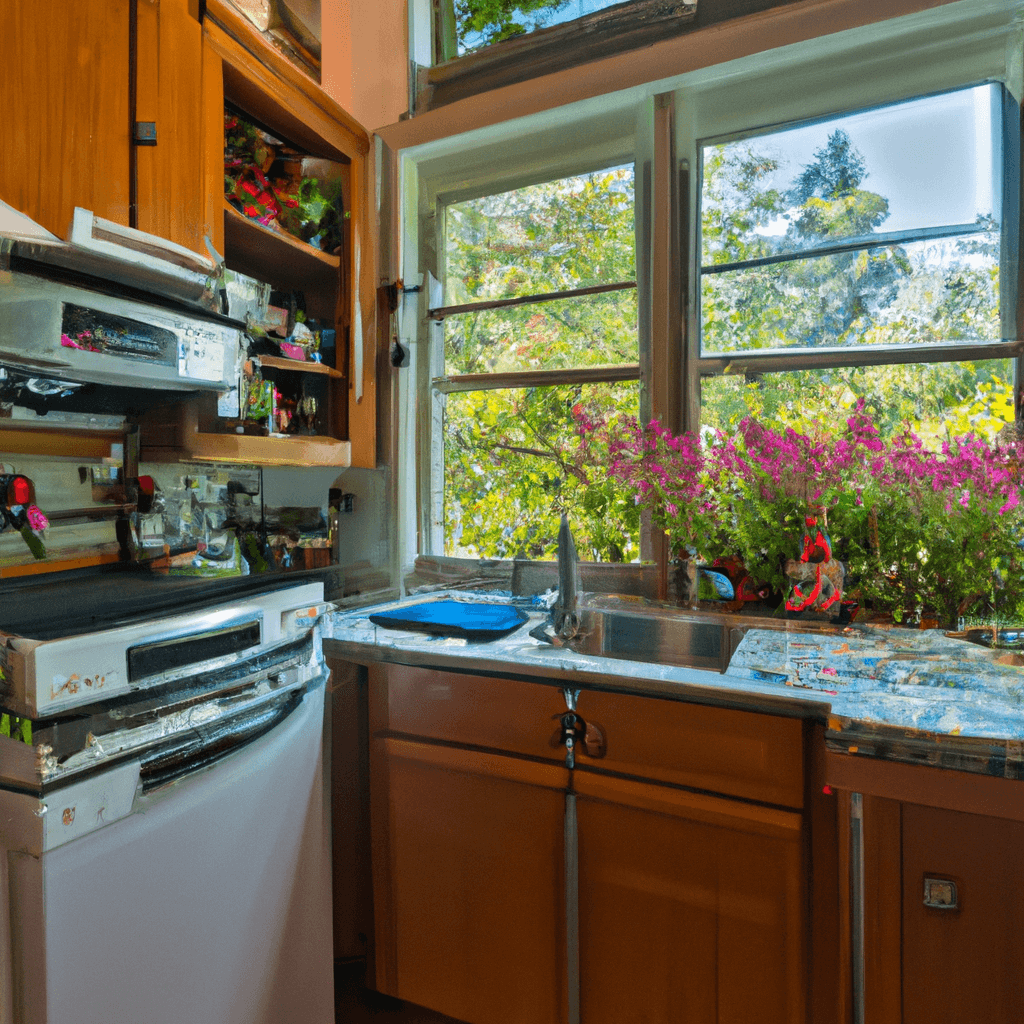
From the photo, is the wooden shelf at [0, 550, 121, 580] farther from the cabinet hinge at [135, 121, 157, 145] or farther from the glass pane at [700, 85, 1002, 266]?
the glass pane at [700, 85, 1002, 266]

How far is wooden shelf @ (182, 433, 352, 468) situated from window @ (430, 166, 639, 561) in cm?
46

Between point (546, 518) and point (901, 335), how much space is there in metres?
1.05

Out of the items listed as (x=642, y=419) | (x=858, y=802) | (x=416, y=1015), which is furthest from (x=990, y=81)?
(x=416, y=1015)

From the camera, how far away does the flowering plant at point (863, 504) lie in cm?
147

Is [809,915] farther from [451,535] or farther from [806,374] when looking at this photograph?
[451,535]

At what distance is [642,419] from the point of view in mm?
1967

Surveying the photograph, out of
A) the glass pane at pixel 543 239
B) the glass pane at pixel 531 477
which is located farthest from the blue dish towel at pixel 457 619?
the glass pane at pixel 543 239

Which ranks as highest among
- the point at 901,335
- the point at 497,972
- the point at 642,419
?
the point at 901,335

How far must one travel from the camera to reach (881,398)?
1714 mm

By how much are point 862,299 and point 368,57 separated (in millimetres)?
1772

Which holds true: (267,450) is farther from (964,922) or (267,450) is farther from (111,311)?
(964,922)

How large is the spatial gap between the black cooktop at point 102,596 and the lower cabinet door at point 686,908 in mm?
754

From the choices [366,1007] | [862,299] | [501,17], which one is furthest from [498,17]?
[366,1007]

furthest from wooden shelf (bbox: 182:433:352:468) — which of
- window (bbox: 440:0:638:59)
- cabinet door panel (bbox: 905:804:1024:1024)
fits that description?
cabinet door panel (bbox: 905:804:1024:1024)
